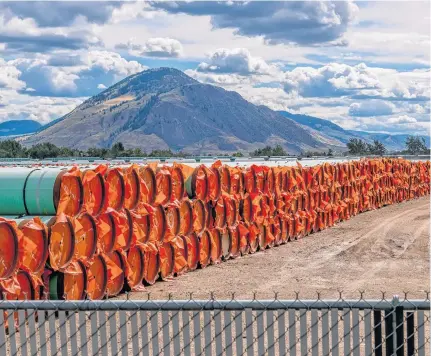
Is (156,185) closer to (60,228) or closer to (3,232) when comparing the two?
(60,228)

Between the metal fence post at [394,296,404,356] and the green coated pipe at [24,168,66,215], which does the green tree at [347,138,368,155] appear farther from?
the metal fence post at [394,296,404,356]

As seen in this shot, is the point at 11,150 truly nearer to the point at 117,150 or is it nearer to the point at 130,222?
the point at 117,150

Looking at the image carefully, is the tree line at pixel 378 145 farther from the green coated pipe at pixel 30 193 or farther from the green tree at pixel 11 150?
the green coated pipe at pixel 30 193

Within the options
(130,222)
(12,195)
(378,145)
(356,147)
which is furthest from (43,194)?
(378,145)

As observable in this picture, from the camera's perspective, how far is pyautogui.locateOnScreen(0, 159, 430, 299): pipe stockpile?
12.4m

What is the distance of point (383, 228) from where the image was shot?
27.8m

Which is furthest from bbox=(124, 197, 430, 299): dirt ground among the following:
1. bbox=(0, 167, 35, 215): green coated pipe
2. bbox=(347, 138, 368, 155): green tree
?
bbox=(347, 138, 368, 155): green tree

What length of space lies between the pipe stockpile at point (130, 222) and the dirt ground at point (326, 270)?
1.73 feet

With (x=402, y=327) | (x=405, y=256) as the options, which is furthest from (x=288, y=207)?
(x=402, y=327)

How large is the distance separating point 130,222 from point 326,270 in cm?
542

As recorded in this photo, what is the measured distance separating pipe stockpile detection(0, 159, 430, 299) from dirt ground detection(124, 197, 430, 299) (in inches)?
20.7

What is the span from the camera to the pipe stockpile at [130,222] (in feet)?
40.8

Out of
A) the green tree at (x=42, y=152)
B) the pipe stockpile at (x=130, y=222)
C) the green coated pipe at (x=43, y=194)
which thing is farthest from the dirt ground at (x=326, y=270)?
the green tree at (x=42, y=152)

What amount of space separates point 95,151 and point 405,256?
235ft
